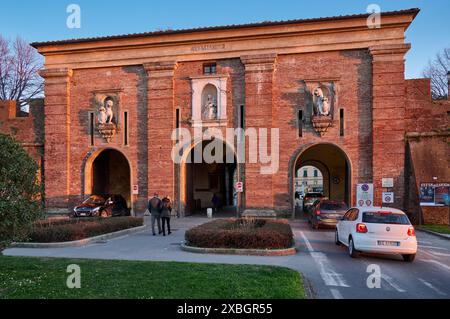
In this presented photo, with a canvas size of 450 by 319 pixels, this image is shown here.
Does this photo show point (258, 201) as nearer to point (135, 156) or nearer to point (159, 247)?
point (135, 156)

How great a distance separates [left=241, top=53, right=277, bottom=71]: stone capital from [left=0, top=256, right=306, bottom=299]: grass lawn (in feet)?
53.1

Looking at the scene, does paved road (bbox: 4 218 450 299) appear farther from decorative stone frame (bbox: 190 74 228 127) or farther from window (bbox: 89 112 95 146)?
window (bbox: 89 112 95 146)

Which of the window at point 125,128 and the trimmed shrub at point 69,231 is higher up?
the window at point 125,128

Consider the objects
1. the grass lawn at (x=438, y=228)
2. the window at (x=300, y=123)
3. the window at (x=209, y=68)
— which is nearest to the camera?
the grass lawn at (x=438, y=228)

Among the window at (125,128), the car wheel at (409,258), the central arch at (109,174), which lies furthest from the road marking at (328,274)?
the central arch at (109,174)

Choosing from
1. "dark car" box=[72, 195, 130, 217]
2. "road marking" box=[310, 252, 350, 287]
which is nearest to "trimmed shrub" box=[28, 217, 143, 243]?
"dark car" box=[72, 195, 130, 217]

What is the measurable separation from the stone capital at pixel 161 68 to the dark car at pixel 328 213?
1262 cm

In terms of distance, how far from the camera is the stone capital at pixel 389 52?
69.4 feet

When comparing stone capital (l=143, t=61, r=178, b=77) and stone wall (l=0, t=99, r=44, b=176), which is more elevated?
stone capital (l=143, t=61, r=178, b=77)

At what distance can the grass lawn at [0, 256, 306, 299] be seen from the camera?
6371 millimetres

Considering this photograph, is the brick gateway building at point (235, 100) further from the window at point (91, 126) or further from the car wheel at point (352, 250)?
the car wheel at point (352, 250)

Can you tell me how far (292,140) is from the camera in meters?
22.7
